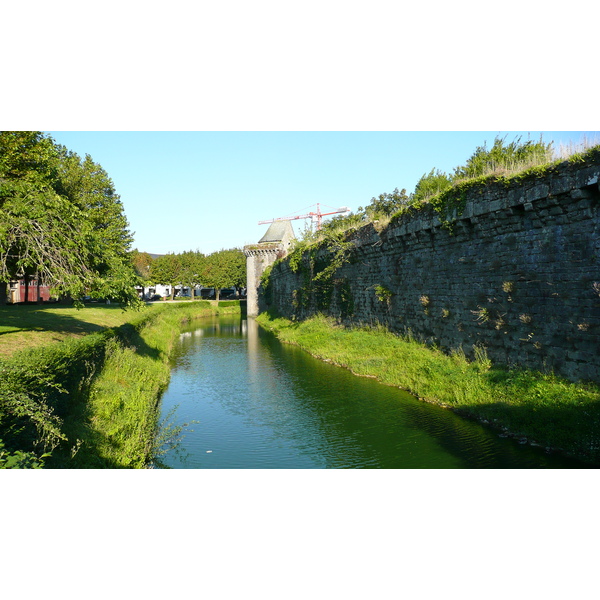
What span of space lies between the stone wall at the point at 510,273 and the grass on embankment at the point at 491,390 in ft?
1.27

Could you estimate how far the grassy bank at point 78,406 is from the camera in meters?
5.86

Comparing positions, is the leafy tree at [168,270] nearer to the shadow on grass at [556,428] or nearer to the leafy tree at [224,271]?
the leafy tree at [224,271]

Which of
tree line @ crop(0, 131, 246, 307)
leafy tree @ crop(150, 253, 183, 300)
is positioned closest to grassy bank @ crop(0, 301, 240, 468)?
tree line @ crop(0, 131, 246, 307)

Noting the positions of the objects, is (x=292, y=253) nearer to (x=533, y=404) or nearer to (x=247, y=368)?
(x=247, y=368)

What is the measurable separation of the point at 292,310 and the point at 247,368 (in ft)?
48.5

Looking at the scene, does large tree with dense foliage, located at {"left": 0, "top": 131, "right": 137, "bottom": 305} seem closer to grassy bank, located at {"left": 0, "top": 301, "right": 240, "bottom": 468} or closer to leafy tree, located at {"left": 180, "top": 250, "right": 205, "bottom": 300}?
grassy bank, located at {"left": 0, "top": 301, "right": 240, "bottom": 468}

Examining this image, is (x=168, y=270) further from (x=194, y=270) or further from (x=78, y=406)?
(x=78, y=406)

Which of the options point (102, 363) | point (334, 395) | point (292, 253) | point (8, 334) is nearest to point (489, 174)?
point (334, 395)

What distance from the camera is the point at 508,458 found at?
7613 millimetres

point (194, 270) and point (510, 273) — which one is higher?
point (194, 270)

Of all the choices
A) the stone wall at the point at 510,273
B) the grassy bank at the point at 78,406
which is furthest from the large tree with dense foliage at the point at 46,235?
the stone wall at the point at 510,273

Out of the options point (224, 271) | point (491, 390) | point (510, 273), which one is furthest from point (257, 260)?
point (491, 390)

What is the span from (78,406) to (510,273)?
9.11 metres

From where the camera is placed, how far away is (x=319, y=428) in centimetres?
998
